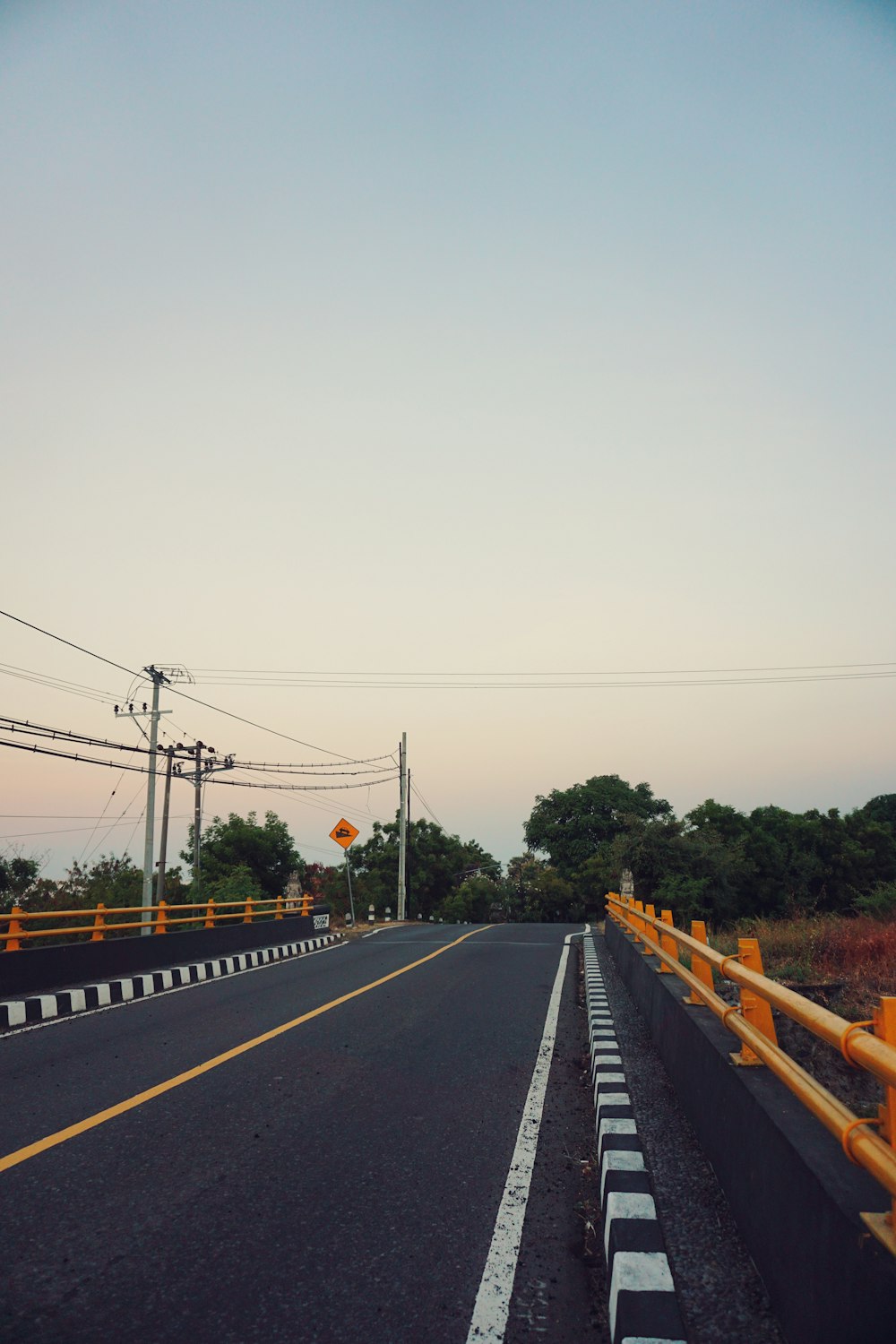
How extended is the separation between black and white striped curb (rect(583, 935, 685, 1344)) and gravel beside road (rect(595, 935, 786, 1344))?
0.08 meters

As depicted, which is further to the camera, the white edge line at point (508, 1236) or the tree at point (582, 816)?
the tree at point (582, 816)

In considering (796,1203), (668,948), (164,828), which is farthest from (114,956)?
(164,828)

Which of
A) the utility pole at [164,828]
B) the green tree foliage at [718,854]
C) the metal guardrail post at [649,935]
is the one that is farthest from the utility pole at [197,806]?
the metal guardrail post at [649,935]

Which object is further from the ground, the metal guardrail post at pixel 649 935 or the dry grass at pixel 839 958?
the metal guardrail post at pixel 649 935

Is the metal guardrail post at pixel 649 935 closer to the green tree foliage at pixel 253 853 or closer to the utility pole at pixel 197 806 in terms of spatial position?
the utility pole at pixel 197 806

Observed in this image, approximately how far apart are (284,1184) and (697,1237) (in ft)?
6.93

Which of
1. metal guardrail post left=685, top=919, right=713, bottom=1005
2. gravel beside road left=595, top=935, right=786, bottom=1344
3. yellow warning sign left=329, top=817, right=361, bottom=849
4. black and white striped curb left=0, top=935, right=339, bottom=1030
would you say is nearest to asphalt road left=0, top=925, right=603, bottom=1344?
gravel beside road left=595, top=935, right=786, bottom=1344

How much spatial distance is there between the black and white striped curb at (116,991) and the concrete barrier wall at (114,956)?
0.40 m

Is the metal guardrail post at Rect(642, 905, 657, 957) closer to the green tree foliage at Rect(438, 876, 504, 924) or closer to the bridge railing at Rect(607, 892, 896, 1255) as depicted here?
the bridge railing at Rect(607, 892, 896, 1255)

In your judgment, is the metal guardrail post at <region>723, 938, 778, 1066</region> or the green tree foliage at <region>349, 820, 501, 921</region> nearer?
the metal guardrail post at <region>723, 938, 778, 1066</region>

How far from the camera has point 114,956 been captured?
1346 cm

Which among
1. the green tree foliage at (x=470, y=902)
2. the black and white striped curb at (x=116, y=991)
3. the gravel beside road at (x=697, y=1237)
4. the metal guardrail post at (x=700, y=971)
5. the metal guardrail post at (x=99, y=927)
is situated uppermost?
the metal guardrail post at (x=700, y=971)

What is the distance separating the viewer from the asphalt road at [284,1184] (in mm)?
3121

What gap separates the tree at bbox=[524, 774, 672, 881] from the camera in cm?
7038
